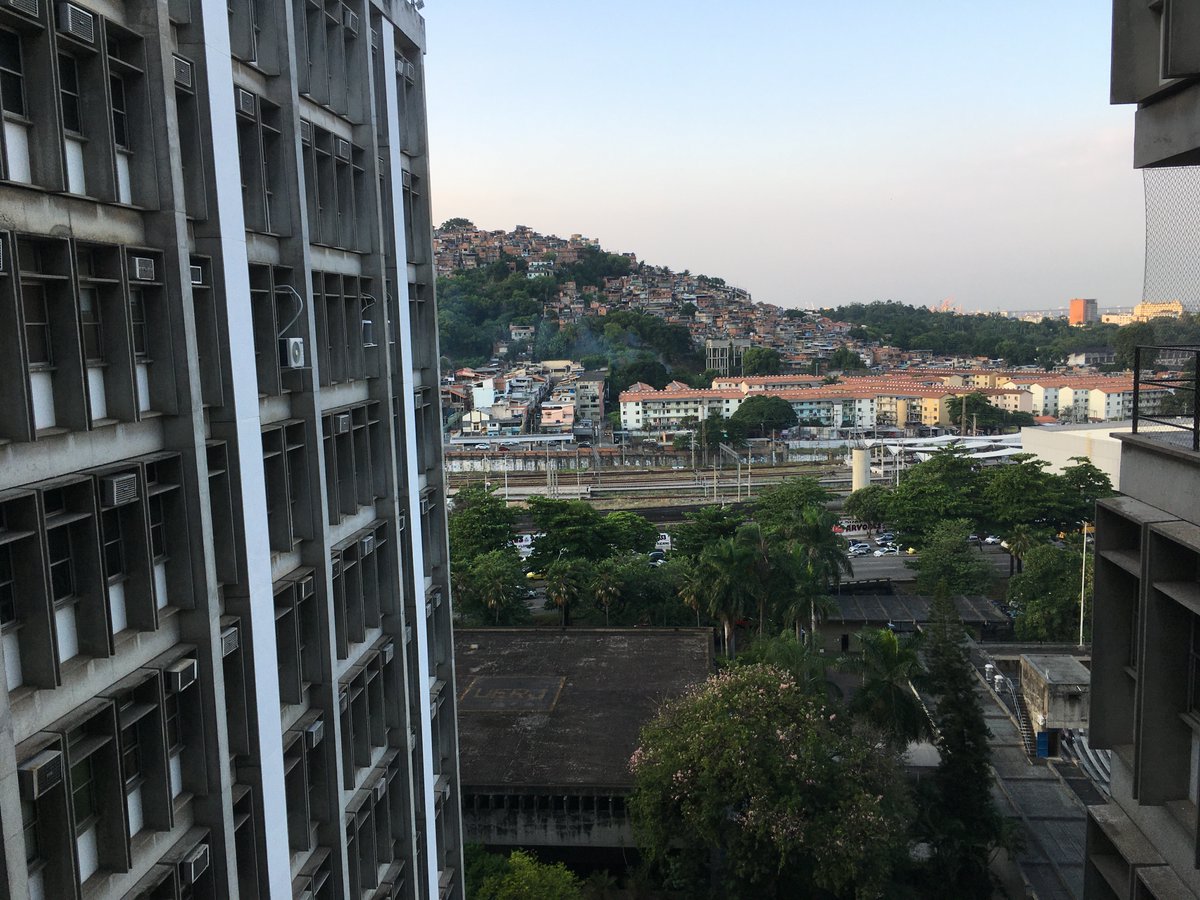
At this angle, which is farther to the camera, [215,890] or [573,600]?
[573,600]

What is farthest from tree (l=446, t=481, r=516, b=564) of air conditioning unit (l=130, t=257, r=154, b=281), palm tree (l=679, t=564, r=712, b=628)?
air conditioning unit (l=130, t=257, r=154, b=281)

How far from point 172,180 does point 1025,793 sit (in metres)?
21.6

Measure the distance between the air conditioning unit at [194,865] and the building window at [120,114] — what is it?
4.48 metres

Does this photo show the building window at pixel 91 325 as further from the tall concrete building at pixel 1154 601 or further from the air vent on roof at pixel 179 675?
the tall concrete building at pixel 1154 601

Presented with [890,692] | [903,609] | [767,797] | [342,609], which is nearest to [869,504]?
[903,609]

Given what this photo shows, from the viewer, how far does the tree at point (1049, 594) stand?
3033 centimetres

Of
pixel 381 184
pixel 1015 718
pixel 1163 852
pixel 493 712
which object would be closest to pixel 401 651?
pixel 381 184

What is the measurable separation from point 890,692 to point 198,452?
1575cm

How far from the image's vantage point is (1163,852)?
6625 mm

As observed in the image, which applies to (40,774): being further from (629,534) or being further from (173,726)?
(629,534)

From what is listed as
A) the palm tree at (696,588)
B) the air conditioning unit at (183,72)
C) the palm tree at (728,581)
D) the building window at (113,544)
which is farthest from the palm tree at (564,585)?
the air conditioning unit at (183,72)

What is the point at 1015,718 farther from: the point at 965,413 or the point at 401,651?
the point at 965,413

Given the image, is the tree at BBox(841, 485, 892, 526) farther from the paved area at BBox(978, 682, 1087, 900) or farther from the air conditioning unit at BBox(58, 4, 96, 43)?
the air conditioning unit at BBox(58, 4, 96, 43)

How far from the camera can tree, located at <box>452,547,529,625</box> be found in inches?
1243
